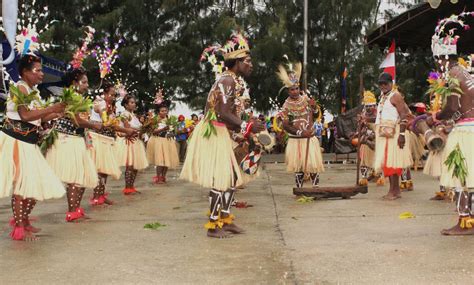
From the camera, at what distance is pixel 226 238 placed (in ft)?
18.0

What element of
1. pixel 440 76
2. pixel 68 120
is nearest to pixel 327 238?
pixel 440 76

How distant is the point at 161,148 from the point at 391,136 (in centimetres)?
481

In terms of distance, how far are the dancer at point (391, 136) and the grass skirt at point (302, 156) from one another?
104 centimetres

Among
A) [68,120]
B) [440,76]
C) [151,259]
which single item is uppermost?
[440,76]

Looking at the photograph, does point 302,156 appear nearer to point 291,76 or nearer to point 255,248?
point 291,76

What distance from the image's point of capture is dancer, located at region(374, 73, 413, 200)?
812cm

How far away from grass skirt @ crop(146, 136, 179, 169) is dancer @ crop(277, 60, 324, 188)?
3.07m

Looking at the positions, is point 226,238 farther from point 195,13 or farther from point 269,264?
point 195,13

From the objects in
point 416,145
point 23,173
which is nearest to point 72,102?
point 23,173

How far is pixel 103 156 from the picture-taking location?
7.79 m

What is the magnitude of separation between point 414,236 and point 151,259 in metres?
2.45

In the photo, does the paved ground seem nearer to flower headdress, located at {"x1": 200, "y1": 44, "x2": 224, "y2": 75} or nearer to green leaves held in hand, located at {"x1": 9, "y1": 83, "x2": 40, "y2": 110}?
green leaves held in hand, located at {"x1": 9, "y1": 83, "x2": 40, "y2": 110}

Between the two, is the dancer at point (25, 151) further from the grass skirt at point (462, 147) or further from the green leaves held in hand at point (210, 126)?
the grass skirt at point (462, 147)

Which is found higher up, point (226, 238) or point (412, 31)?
point (412, 31)
